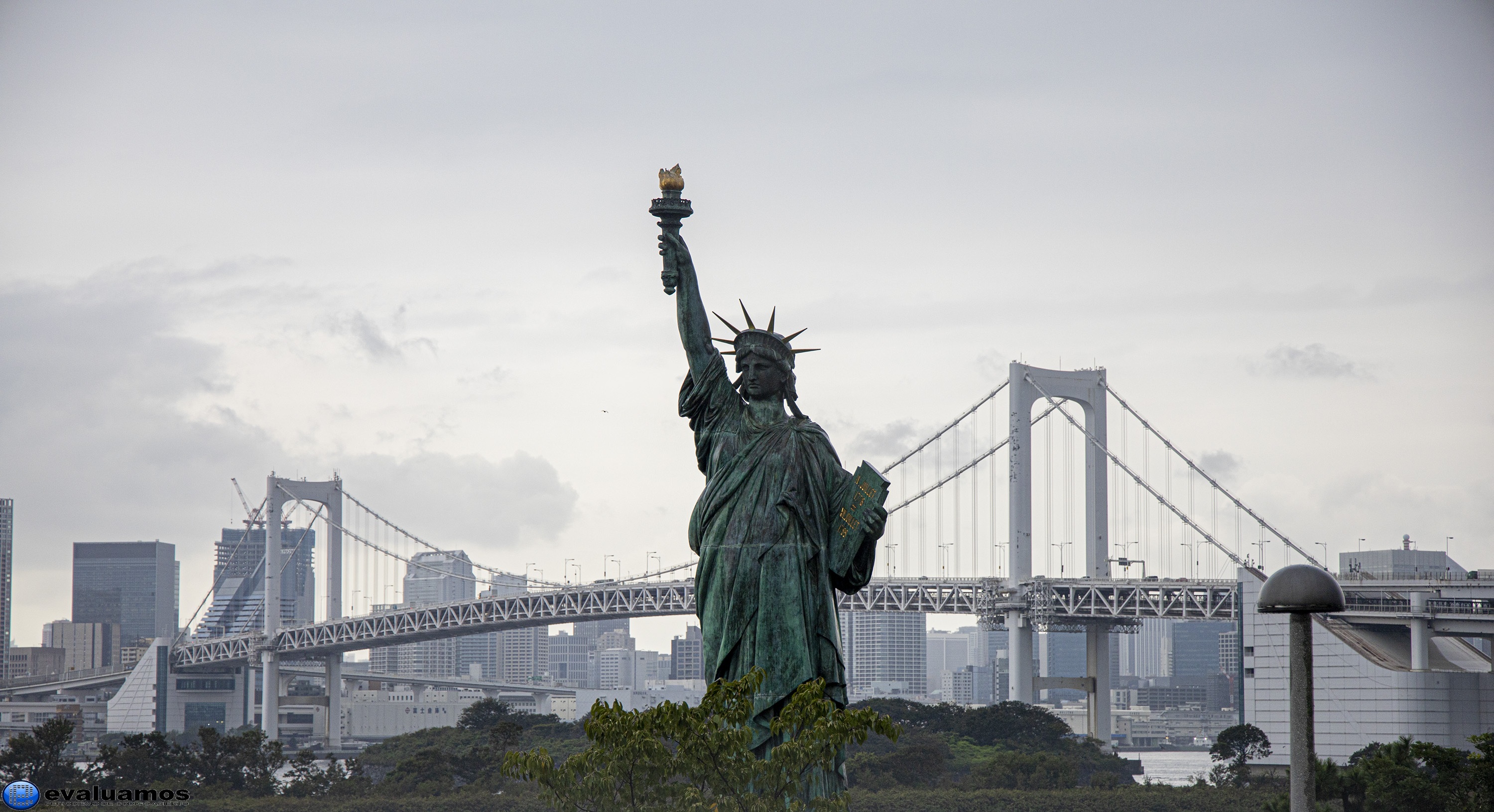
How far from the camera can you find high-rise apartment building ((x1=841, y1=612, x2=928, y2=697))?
6909 inches

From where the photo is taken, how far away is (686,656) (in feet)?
559

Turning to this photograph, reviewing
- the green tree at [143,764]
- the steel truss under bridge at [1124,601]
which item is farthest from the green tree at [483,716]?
the steel truss under bridge at [1124,601]

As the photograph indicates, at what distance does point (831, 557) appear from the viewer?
35.1ft

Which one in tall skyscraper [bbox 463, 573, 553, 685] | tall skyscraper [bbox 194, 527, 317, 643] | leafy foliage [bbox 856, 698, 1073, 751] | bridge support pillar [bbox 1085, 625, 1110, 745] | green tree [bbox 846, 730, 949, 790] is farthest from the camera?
tall skyscraper [bbox 463, 573, 553, 685]

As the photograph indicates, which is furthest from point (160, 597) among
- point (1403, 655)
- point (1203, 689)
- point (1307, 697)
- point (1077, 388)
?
point (1307, 697)

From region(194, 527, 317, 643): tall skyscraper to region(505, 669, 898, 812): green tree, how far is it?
68049mm

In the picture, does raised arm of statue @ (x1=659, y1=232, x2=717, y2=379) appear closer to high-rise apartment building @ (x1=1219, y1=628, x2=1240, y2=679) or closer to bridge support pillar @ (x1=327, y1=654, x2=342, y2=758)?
bridge support pillar @ (x1=327, y1=654, x2=342, y2=758)

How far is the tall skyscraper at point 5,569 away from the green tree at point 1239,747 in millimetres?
113364

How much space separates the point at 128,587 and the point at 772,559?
17686 centimetres

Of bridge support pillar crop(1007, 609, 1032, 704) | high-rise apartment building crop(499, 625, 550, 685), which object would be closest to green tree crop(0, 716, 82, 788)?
bridge support pillar crop(1007, 609, 1032, 704)

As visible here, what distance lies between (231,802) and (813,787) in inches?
1177

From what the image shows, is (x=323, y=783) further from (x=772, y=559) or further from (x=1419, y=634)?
(x=772, y=559)

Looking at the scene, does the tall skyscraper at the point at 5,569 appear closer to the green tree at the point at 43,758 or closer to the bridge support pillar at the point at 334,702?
the bridge support pillar at the point at 334,702

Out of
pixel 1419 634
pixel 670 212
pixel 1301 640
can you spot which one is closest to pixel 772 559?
pixel 670 212
